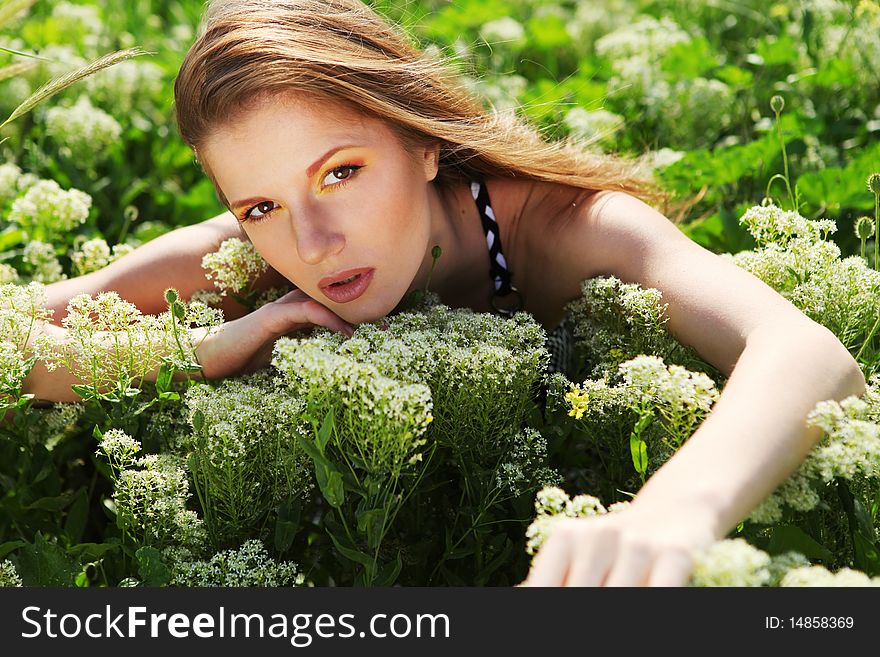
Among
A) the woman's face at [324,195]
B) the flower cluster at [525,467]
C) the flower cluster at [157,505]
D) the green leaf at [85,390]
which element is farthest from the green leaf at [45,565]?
the flower cluster at [525,467]

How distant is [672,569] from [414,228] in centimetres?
115

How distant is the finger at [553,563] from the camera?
50.6 inches

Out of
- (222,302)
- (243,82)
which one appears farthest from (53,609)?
(222,302)

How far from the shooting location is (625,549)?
1265 mm

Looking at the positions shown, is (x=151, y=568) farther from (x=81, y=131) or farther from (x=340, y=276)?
(x=81, y=131)

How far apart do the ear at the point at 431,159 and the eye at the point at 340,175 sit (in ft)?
0.93

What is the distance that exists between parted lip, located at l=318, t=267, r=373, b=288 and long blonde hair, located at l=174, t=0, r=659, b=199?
0.36m

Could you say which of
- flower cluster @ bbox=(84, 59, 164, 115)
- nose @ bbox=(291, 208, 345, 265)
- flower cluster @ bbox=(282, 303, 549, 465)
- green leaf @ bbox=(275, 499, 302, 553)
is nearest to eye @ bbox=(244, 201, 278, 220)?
nose @ bbox=(291, 208, 345, 265)

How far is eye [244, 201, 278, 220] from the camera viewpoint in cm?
212

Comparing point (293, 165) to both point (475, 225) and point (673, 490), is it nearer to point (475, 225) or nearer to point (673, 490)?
point (475, 225)

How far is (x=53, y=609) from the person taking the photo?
150 cm

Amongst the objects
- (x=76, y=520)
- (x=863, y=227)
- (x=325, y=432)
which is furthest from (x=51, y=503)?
(x=863, y=227)

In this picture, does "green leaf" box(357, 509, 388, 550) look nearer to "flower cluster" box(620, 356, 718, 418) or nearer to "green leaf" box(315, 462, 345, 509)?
"green leaf" box(315, 462, 345, 509)

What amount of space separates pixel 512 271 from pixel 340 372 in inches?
43.5
